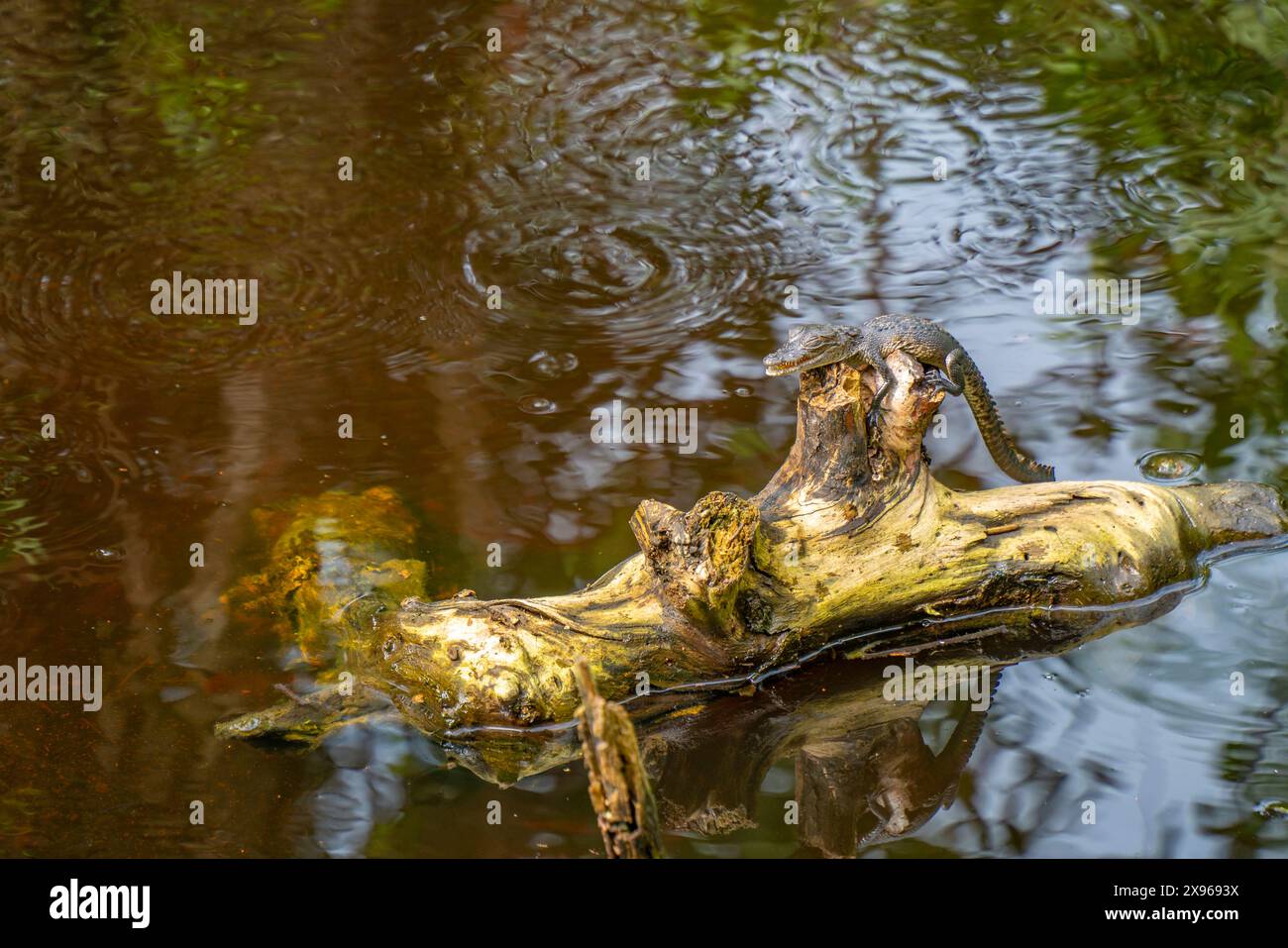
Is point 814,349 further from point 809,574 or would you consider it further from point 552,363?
point 552,363

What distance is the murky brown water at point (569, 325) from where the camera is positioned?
4531 mm

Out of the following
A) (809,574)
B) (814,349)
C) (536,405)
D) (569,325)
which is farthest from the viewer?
(569,325)

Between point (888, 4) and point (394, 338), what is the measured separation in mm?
5375

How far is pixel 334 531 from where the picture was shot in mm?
5605

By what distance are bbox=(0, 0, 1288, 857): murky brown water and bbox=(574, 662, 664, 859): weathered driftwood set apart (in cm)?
99

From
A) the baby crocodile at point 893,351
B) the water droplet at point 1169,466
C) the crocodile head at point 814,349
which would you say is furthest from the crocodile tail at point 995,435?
the crocodile head at point 814,349

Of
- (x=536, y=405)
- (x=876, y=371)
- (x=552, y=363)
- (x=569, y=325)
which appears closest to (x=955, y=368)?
(x=876, y=371)

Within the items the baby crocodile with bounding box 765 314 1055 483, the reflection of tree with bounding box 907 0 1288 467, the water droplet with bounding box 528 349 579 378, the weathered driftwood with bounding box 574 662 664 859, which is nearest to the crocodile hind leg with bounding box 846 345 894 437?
the baby crocodile with bounding box 765 314 1055 483

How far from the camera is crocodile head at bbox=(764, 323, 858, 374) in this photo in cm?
486

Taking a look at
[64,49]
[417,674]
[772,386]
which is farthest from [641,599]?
[64,49]

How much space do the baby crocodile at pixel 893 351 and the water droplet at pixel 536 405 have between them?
1.65 m

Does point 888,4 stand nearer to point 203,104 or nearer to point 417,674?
point 203,104

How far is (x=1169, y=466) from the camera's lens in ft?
19.5

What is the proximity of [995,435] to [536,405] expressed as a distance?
2.15 meters
